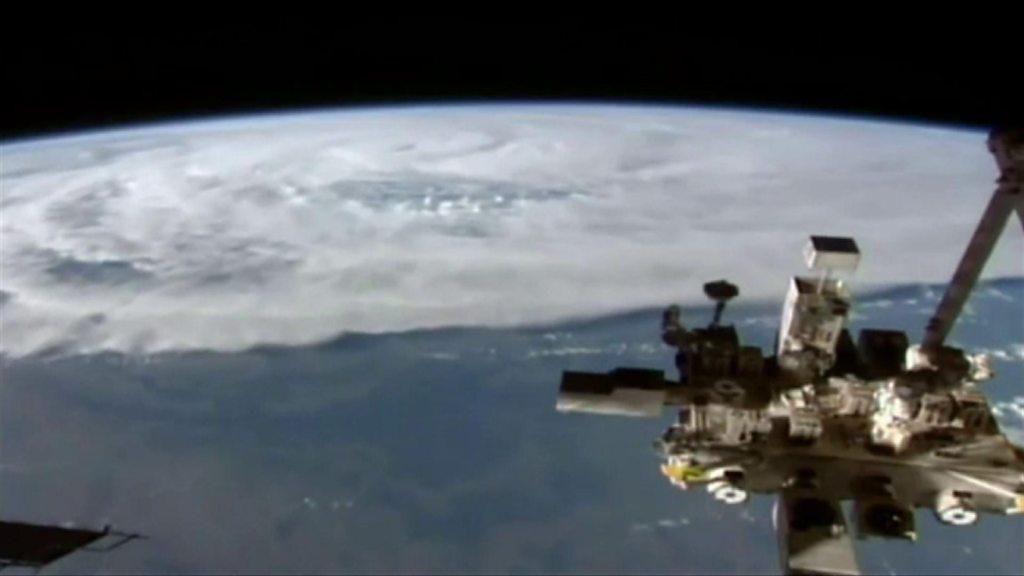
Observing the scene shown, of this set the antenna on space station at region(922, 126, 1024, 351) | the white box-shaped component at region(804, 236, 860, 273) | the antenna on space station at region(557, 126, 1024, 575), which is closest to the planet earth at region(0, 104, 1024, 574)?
the antenna on space station at region(557, 126, 1024, 575)

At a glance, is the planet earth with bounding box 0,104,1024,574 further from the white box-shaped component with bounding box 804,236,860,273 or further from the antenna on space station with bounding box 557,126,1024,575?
the white box-shaped component with bounding box 804,236,860,273

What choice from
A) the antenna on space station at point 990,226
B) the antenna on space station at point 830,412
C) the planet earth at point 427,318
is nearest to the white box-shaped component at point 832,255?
the antenna on space station at point 830,412

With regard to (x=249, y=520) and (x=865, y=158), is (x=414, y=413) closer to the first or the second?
(x=249, y=520)

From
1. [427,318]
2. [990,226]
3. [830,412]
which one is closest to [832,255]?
[990,226]

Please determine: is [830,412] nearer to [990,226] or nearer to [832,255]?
[832,255]

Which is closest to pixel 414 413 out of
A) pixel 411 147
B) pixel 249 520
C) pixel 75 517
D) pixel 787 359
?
pixel 249 520

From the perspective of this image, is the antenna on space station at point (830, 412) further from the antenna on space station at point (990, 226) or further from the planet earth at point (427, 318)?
the planet earth at point (427, 318)
